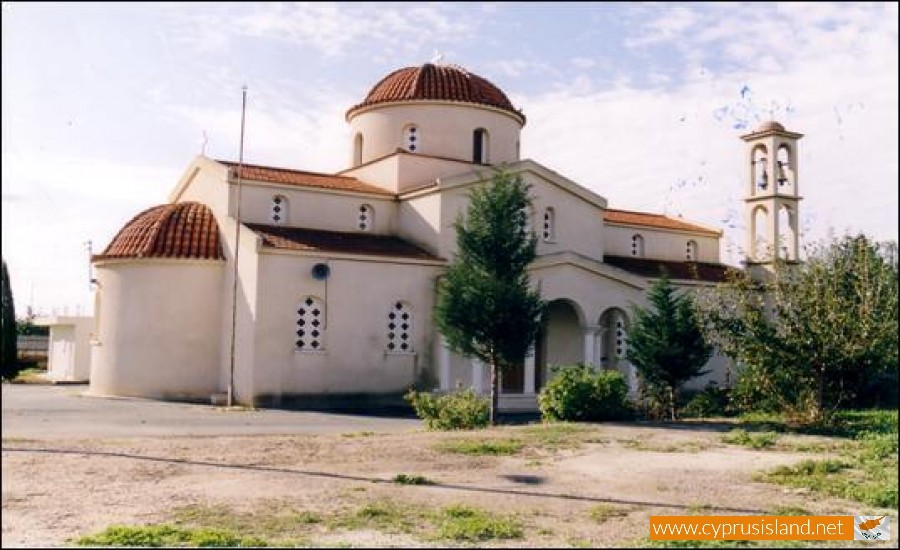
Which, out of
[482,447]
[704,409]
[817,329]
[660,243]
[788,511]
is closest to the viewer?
[788,511]

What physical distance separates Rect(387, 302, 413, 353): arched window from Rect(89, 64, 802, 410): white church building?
0.05 meters

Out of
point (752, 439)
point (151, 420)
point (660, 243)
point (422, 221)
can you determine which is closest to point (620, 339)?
point (660, 243)

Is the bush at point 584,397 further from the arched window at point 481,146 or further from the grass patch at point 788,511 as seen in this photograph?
the arched window at point 481,146

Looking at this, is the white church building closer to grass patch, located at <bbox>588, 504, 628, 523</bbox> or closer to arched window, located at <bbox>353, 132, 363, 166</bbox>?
arched window, located at <bbox>353, 132, 363, 166</bbox>

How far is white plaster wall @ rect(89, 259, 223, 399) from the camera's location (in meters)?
27.1

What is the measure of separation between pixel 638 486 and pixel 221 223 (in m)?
20.0

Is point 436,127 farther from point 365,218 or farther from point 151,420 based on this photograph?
point 151,420

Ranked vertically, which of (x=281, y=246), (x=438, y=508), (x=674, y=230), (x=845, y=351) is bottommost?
(x=438, y=508)

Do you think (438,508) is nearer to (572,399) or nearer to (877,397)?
(572,399)

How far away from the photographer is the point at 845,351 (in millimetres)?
18391

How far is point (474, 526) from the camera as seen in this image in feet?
30.1

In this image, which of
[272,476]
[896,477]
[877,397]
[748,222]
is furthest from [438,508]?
[748,222]

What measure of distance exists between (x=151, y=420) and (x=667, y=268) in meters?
22.1

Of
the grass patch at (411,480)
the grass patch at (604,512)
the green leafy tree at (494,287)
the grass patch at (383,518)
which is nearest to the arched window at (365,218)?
the green leafy tree at (494,287)
